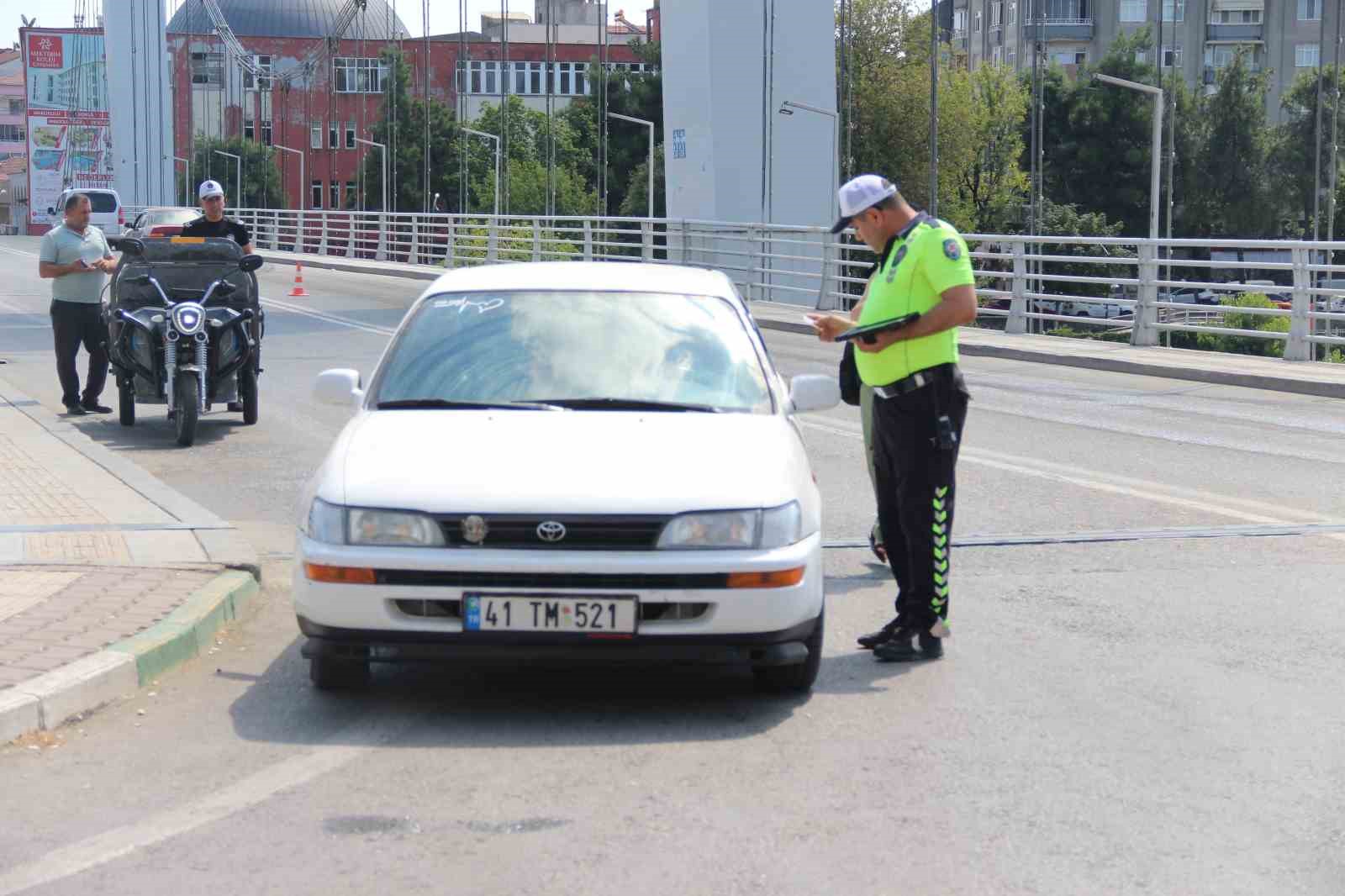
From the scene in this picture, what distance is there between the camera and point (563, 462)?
5.77 m

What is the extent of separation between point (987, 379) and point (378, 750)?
14.1 metres

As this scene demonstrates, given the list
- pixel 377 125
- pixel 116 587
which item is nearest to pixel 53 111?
pixel 377 125

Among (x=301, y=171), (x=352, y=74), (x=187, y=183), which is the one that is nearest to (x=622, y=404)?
(x=187, y=183)

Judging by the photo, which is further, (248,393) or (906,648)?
(248,393)

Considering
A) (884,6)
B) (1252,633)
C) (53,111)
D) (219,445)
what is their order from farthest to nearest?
(53,111)
(884,6)
(219,445)
(1252,633)

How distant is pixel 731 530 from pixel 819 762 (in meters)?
0.77

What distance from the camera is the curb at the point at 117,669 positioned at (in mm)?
5504

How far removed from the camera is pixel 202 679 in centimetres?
629

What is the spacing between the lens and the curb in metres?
5.50

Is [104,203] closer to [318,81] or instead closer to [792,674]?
[318,81]

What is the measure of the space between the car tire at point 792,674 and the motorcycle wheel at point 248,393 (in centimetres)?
871

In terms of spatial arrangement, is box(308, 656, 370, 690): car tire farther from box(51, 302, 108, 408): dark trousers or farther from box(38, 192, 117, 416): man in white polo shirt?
box(51, 302, 108, 408): dark trousers

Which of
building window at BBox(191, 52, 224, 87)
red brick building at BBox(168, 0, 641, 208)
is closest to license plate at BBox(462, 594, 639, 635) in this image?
red brick building at BBox(168, 0, 641, 208)

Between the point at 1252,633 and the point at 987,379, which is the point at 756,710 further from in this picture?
the point at 987,379
